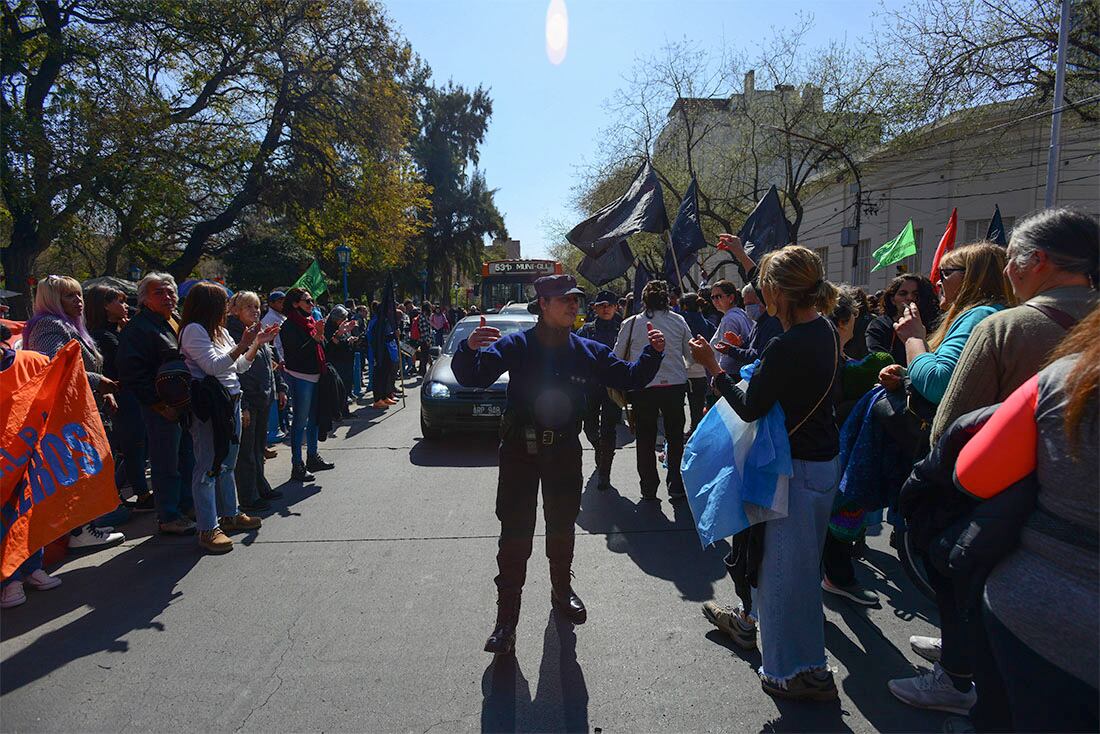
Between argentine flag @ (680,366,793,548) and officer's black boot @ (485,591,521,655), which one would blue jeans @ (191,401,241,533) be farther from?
argentine flag @ (680,366,793,548)

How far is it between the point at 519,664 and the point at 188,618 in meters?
2.01

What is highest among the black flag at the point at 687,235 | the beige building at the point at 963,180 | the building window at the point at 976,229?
the beige building at the point at 963,180

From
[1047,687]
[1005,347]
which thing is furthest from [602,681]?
[1005,347]

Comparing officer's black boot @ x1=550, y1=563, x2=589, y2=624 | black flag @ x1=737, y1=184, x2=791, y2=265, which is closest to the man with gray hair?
officer's black boot @ x1=550, y1=563, x2=589, y2=624

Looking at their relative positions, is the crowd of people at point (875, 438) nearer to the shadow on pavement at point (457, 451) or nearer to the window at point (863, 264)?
the shadow on pavement at point (457, 451)

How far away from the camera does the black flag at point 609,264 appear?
9.32 m

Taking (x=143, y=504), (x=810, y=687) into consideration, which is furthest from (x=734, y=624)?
(x=143, y=504)

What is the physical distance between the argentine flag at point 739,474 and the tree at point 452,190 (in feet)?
131

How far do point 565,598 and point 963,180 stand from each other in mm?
19488

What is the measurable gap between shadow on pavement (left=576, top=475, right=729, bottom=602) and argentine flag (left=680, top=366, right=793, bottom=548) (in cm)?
122

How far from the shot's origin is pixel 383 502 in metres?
5.80

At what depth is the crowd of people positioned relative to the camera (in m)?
1.55

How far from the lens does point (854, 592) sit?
12.6ft

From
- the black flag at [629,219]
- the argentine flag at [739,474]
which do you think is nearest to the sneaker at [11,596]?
the argentine flag at [739,474]
